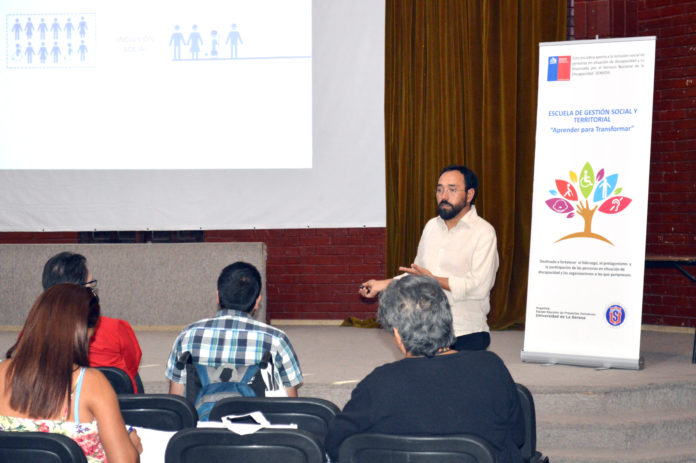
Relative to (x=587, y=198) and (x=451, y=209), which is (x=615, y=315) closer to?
(x=587, y=198)

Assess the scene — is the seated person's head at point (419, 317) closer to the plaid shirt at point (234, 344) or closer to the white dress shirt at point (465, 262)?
the plaid shirt at point (234, 344)

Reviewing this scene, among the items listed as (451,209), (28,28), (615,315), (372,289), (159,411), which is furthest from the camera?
(28,28)

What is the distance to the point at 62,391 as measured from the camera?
75.1 inches

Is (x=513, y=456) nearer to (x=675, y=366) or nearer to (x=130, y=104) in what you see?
(x=675, y=366)

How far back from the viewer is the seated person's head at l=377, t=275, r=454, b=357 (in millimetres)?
2045

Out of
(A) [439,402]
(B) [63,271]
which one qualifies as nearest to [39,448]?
(A) [439,402]

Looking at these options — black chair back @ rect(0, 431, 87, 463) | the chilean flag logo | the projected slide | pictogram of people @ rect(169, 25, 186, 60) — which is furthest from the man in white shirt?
pictogram of people @ rect(169, 25, 186, 60)

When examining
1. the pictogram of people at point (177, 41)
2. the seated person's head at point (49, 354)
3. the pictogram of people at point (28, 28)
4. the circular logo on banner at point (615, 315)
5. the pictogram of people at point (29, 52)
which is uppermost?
the pictogram of people at point (28, 28)

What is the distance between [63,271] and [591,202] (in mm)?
2946

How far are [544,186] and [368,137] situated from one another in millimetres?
1877

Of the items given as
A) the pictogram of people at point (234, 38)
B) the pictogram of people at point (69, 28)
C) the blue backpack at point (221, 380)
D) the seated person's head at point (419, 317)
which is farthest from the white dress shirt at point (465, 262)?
the pictogram of people at point (69, 28)

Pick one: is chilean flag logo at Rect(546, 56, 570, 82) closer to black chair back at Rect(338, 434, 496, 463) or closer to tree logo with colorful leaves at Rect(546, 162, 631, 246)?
tree logo with colorful leaves at Rect(546, 162, 631, 246)

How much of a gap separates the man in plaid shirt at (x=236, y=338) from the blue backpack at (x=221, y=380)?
0.02 m

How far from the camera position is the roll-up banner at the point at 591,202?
14.6 feet
